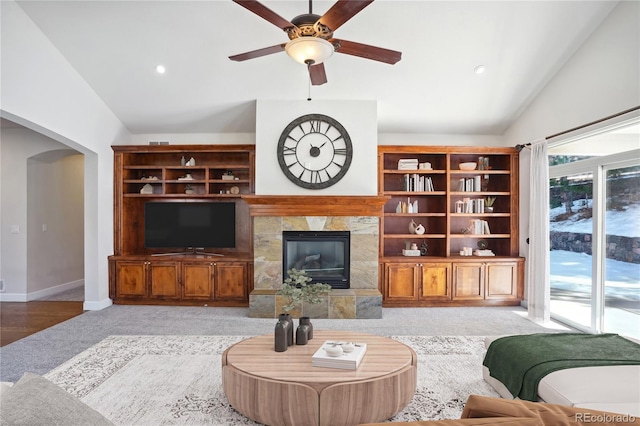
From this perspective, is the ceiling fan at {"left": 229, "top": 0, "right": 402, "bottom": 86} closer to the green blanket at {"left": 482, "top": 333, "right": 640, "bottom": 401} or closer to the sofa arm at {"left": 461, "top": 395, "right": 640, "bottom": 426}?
the sofa arm at {"left": 461, "top": 395, "right": 640, "bottom": 426}

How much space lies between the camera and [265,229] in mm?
5297

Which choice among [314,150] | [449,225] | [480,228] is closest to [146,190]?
[314,150]

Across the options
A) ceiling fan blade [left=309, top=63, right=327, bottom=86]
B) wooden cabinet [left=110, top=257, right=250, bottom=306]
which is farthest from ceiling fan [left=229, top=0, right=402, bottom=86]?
wooden cabinet [left=110, top=257, right=250, bottom=306]

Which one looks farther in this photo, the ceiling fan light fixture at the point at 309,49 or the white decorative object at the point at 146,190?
the white decorative object at the point at 146,190

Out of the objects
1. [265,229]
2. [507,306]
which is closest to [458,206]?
[507,306]

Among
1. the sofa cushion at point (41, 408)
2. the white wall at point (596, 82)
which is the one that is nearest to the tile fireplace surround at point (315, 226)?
the white wall at point (596, 82)

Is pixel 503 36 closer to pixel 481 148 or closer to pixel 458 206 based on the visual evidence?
pixel 481 148

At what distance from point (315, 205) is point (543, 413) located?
4220 millimetres

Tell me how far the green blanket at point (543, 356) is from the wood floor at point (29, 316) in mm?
4864

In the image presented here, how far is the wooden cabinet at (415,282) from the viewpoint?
554 cm

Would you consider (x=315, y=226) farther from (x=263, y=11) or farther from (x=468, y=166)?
(x=263, y=11)

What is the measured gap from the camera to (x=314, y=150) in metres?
5.33

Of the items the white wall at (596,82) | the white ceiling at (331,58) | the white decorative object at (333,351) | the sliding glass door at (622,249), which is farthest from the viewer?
the white ceiling at (331,58)

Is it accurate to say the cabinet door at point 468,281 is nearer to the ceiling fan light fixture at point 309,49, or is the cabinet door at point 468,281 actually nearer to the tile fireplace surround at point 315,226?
the tile fireplace surround at point 315,226
